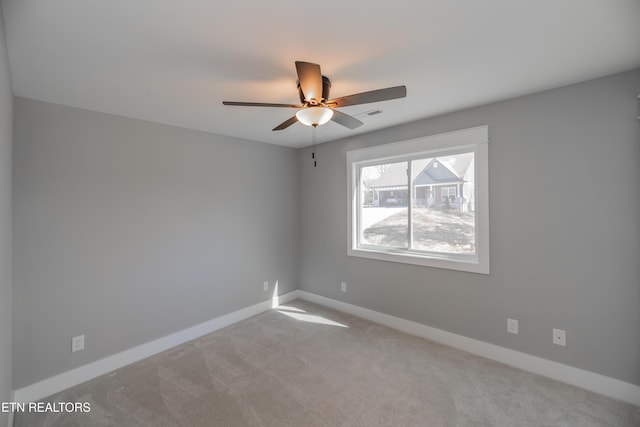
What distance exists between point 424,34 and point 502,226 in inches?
74.1

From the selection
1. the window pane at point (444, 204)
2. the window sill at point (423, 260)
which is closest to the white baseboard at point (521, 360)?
the window sill at point (423, 260)

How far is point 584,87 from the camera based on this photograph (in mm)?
2119

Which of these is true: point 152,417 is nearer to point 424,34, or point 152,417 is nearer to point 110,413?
point 110,413

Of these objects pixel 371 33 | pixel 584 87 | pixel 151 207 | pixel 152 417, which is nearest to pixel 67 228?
pixel 151 207

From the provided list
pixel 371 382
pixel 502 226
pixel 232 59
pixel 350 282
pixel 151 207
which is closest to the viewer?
pixel 232 59

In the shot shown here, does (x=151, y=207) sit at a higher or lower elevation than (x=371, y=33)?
lower

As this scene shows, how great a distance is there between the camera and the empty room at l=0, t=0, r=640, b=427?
1.51m

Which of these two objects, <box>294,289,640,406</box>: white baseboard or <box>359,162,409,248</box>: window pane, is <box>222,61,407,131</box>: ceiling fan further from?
<box>294,289,640,406</box>: white baseboard

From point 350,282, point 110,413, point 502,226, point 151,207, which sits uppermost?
point 151,207

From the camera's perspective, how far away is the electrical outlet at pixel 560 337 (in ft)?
7.32

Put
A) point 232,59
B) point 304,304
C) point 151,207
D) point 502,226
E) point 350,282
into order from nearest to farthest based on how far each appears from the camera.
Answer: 1. point 232,59
2. point 502,226
3. point 151,207
4. point 350,282
5. point 304,304

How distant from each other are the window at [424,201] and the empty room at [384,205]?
27 millimetres

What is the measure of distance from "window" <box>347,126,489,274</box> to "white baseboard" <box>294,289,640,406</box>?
0.71m

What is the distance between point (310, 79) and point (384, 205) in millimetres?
2262
